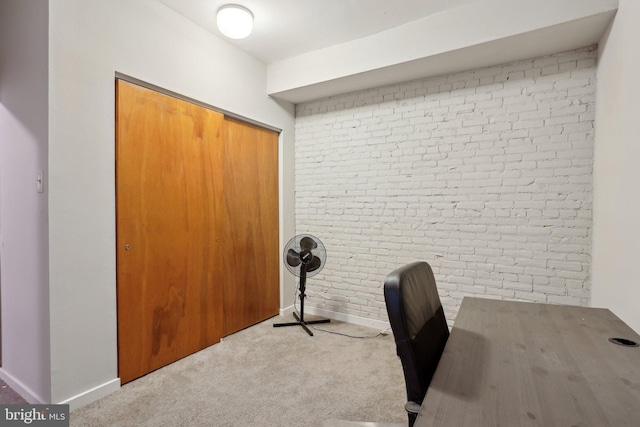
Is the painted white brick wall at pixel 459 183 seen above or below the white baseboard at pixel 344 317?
above

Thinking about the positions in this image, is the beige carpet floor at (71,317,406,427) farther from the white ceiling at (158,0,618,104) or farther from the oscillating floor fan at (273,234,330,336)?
the white ceiling at (158,0,618,104)

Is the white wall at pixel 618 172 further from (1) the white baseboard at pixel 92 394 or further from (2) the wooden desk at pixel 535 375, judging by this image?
(1) the white baseboard at pixel 92 394

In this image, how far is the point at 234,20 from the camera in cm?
238

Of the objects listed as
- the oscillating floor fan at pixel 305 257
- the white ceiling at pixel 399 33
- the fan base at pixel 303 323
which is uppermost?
the white ceiling at pixel 399 33

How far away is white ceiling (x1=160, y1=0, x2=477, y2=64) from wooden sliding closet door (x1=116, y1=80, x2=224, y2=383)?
74 centimetres

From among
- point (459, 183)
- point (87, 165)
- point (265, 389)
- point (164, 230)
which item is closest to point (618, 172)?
point (459, 183)

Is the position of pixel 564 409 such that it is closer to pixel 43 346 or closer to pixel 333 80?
pixel 43 346

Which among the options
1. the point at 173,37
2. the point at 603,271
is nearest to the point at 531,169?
the point at 603,271

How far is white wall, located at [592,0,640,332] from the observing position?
1.52 m

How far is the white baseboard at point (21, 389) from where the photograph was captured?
74.9 inches

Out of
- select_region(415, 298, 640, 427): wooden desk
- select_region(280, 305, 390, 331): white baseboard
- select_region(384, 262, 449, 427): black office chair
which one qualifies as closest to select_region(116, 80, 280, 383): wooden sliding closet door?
select_region(280, 305, 390, 331): white baseboard

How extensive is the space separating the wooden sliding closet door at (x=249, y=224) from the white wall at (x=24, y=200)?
1280 mm

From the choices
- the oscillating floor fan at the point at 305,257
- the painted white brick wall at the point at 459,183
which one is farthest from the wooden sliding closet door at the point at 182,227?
the painted white brick wall at the point at 459,183

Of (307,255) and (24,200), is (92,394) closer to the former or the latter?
(24,200)
